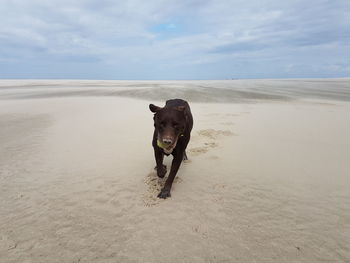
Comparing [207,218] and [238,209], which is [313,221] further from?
[207,218]

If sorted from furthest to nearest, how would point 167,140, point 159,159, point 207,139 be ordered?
1. point 207,139
2. point 159,159
3. point 167,140

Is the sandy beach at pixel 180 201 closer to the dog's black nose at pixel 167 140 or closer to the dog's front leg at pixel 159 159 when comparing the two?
the dog's front leg at pixel 159 159

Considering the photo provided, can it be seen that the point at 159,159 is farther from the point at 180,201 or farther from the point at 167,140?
the point at 167,140

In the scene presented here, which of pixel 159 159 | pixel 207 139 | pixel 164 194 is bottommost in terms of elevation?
pixel 207 139

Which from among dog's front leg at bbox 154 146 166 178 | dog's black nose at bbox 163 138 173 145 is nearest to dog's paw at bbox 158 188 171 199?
dog's front leg at bbox 154 146 166 178

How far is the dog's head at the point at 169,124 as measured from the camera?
138 inches

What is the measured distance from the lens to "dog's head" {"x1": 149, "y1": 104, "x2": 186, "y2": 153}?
3.50 metres

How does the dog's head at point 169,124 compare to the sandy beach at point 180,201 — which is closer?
the sandy beach at point 180,201

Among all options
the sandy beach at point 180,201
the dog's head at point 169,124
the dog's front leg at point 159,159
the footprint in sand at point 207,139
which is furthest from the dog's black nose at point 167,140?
the footprint in sand at point 207,139

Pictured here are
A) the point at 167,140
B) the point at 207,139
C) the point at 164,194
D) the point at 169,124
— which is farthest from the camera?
the point at 207,139

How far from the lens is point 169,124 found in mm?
3607

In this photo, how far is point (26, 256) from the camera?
2783 mm

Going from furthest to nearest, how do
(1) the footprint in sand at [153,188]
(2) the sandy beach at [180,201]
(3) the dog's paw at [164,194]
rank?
(3) the dog's paw at [164,194], (1) the footprint in sand at [153,188], (2) the sandy beach at [180,201]

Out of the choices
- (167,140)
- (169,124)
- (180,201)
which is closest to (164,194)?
(180,201)
